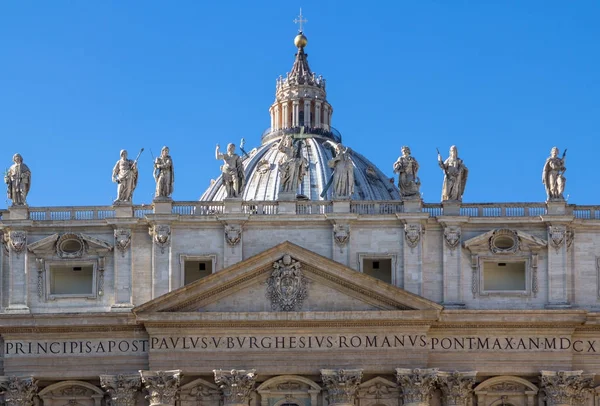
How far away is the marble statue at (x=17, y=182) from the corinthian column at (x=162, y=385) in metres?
8.86

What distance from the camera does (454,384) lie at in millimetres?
69812

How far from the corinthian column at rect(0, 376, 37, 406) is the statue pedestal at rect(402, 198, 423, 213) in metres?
Answer: 15.9

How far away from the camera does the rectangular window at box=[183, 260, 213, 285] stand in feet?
237

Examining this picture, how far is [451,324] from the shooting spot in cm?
7050

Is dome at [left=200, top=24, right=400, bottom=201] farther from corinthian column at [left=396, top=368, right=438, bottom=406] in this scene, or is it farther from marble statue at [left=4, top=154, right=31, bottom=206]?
corinthian column at [left=396, top=368, right=438, bottom=406]

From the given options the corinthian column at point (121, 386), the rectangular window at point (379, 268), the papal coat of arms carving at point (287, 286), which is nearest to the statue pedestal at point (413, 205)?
the rectangular window at point (379, 268)

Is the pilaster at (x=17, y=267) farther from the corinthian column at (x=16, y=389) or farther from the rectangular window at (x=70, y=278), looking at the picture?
the corinthian column at (x=16, y=389)

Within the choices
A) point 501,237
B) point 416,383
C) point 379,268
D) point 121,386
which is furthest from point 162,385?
point 501,237

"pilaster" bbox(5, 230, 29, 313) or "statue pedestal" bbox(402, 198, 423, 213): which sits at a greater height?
"statue pedestal" bbox(402, 198, 423, 213)

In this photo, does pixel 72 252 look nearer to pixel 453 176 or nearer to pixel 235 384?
pixel 235 384

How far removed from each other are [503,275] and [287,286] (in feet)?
28.5

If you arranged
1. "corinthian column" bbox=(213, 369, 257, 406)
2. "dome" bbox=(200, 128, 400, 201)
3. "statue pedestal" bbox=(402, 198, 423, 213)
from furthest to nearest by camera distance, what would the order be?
"dome" bbox=(200, 128, 400, 201) < "statue pedestal" bbox=(402, 198, 423, 213) < "corinthian column" bbox=(213, 369, 257, 406)

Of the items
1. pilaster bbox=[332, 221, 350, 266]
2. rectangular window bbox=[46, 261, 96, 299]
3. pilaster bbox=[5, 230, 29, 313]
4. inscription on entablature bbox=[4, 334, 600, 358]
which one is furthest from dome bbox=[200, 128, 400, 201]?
inscription on entablature bbox=[4, 334, 600, 358]

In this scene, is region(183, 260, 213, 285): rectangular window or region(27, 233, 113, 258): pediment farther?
region(183, 260, 213, 285): rectangular window
